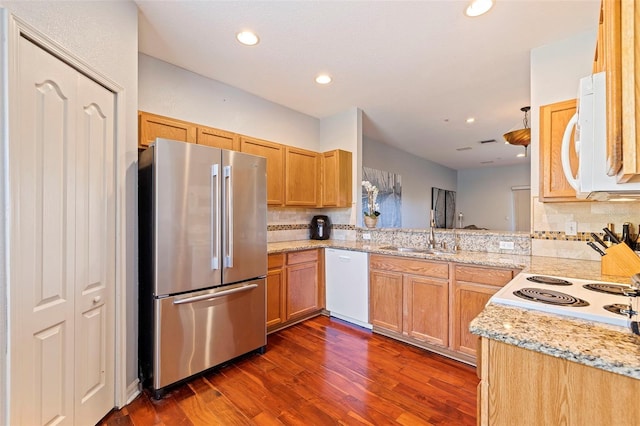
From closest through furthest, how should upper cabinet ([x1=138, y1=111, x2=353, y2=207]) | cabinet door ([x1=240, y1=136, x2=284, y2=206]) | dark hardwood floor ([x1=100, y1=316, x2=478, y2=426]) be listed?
dark hardwood floor ([x1=100, y1=316, x2=478, y2=426]), upper cabinet ([x1=138, y1=111, x2=353, y2=207]), cabinet door ([x1=240, y1=136, x2=284, y2=206])

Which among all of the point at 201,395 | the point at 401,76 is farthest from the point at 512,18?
the point at 201,395

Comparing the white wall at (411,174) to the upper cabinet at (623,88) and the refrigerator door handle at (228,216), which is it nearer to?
the refrigerator door handle at (228,216)

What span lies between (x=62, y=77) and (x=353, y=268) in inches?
105

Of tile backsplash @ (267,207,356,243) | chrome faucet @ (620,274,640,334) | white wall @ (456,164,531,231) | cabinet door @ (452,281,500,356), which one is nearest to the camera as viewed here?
chrome faucet @ (620,274,640,334)

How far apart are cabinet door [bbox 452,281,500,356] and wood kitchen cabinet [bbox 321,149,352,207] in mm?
1750

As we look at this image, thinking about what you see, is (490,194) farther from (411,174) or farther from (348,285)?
(348,285)

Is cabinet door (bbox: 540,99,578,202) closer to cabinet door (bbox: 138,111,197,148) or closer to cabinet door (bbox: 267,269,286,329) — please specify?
cabinet door (bbox: 267,269,286,329)

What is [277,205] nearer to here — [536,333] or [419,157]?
[536,333]

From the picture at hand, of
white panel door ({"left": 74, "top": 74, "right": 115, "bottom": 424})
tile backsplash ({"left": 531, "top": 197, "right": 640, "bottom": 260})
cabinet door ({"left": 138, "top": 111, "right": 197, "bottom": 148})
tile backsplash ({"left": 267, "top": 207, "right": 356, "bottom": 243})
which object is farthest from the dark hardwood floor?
cabinet door ({"left": 138, "top": 111, "right": 197, "bottom": 148})

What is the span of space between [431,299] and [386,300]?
46 cm

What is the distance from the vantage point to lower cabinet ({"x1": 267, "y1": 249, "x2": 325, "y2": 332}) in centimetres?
284

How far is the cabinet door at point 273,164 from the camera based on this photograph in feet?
10.2

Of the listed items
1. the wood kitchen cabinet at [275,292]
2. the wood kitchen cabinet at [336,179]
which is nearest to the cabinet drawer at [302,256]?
the wood kitchen cabinet at [275,292]

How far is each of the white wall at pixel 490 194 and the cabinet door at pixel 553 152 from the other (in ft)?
21.4
